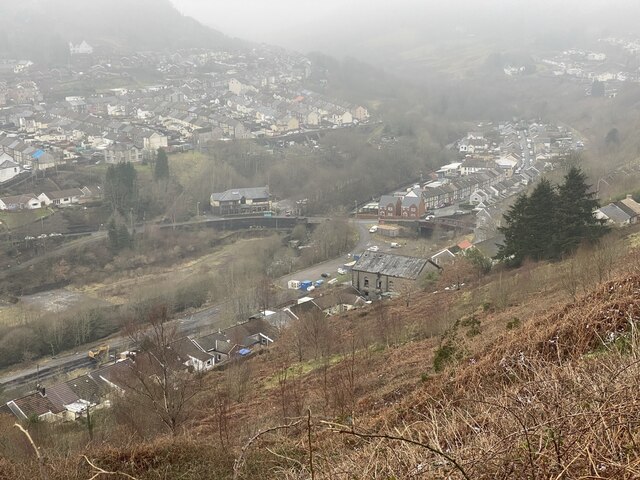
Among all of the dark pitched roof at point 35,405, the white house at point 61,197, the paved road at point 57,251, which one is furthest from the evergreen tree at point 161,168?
the dark pitched roof at point 35,405

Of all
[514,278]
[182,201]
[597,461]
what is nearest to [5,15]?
[182,201]

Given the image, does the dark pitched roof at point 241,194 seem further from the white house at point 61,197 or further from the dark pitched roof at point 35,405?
the dark pitched roof at point 35,405

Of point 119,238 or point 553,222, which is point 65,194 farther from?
point 553,222

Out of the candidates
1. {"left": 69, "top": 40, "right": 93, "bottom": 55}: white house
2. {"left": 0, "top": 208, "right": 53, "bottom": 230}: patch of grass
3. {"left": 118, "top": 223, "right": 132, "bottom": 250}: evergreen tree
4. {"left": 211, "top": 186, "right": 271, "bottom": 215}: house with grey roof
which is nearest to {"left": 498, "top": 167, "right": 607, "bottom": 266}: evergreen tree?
{"left": 118, "top": 223, "right": 132, "bottom": 250}: evergreen tree

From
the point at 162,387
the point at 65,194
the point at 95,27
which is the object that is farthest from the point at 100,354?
the point at 95,27

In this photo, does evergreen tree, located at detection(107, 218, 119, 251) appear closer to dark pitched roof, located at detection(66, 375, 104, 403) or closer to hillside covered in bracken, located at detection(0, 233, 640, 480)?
dark pitched roof, located at detection(66, 375, 104, 403)

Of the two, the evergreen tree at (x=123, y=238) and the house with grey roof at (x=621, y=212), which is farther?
the evergreen tree at (x=123, y=238)

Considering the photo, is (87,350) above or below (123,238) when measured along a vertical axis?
below
